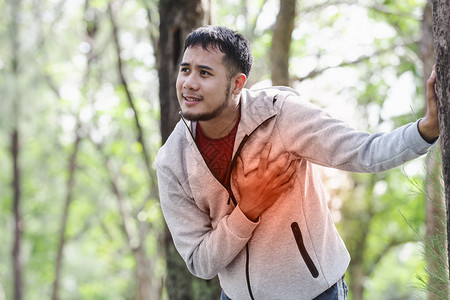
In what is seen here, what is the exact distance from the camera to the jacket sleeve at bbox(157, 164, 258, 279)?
272cm

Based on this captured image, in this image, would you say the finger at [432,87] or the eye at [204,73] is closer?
the finger at [432,87]

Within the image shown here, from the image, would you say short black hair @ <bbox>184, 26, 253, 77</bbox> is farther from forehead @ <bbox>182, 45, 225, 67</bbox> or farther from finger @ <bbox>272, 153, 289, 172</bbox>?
finger @ <bbox>272, 153, 289, 172</bbox>

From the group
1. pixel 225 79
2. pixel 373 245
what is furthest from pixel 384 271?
pixel 225 79

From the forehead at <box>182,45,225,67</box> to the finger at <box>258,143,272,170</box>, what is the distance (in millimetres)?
481

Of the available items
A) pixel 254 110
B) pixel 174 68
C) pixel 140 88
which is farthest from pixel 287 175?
pixel 140 88

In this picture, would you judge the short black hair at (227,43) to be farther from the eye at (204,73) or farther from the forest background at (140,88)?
the forest background at (140,88)

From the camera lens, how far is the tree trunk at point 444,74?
1888 millimetres

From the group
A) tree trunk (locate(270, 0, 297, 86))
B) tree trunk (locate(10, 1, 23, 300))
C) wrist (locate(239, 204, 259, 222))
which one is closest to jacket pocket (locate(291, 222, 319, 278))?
wrist (locate(239, 204, 259, 222))

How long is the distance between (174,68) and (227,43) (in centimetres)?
230

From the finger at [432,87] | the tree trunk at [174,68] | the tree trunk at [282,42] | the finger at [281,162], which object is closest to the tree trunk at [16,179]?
the tree trunk at [282,42]

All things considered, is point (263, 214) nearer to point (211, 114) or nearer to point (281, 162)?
point (281, 162)

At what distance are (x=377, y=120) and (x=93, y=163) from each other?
8921mm

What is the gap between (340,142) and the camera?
2.41m

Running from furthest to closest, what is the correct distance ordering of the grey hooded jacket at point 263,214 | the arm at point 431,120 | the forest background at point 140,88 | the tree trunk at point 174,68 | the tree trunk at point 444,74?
1. the forest background at point 140,88
2. the tree trunk at point 174,68
3. the grey hooded jacket at point 263,214
4. the arm at point 431,120
5. the tree trunk at point 444,74
